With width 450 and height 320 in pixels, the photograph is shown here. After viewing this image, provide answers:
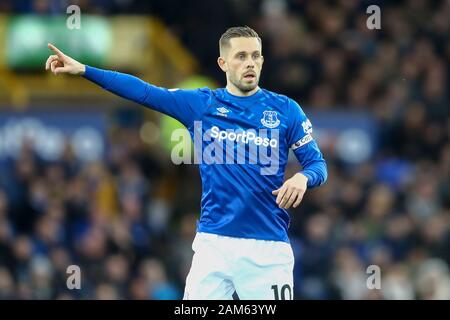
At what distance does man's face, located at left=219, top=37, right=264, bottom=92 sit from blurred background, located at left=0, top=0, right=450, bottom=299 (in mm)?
5891

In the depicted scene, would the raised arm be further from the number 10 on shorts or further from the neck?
the number 10 on shorts

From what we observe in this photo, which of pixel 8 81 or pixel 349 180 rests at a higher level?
pixel 8 81

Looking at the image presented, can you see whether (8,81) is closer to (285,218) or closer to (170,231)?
(170,231)

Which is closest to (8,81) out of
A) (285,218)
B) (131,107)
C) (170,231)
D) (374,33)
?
(131,107)

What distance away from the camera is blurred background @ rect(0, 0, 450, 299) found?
15.6 metres

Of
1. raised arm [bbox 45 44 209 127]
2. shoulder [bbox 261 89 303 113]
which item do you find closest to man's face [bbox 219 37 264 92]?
shoulder [bbox 261 89 303 113]

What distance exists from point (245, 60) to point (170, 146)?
33.9 ft

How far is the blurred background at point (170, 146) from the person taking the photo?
1559 cm

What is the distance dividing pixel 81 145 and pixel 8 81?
79.4 inches
